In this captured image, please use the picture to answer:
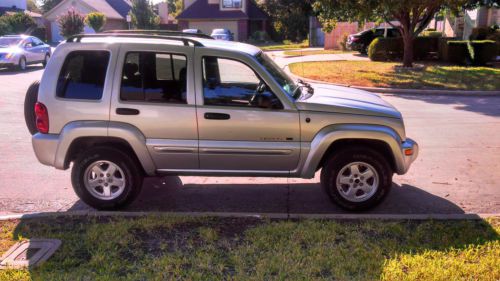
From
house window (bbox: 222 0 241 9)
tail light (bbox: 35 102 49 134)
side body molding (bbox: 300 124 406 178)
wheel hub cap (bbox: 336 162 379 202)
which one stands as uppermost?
house window (bbox: 222 0 241 9)

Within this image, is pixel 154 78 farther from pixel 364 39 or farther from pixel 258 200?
pixel 364 39

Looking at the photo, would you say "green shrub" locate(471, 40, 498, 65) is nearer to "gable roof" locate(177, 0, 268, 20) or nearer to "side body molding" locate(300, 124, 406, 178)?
"side body molding" locate(300, 124, 406, 178)

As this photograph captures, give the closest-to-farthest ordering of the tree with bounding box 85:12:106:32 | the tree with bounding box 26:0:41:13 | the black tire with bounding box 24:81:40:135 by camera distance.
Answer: the black tire with bounding box 24:81:40:135
the tree with bounding box 85:12:106:32
the tree with bounding box 26:0:41:13

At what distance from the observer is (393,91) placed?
1540 centimetres

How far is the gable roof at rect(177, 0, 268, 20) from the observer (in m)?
51.4

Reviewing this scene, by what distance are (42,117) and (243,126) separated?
2134 millimetres

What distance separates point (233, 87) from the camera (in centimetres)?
534

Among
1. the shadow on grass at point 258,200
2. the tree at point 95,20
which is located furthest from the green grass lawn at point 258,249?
the tree at point 95,20

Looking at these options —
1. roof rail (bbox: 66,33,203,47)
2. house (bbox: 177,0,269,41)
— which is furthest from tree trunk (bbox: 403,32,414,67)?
house (bbox: 177,0,269,41)

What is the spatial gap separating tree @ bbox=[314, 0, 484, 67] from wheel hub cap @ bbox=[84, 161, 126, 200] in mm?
13702

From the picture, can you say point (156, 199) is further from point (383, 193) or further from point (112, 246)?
point (383, 193)

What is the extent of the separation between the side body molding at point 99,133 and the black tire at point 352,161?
6.48 feet

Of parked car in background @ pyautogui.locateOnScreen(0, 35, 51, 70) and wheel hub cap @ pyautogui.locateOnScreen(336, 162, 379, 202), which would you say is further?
parked car in background @ pyautogui.locateOnScreen(0, 35, 51, 70)

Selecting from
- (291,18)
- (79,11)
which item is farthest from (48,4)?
(291,18)
